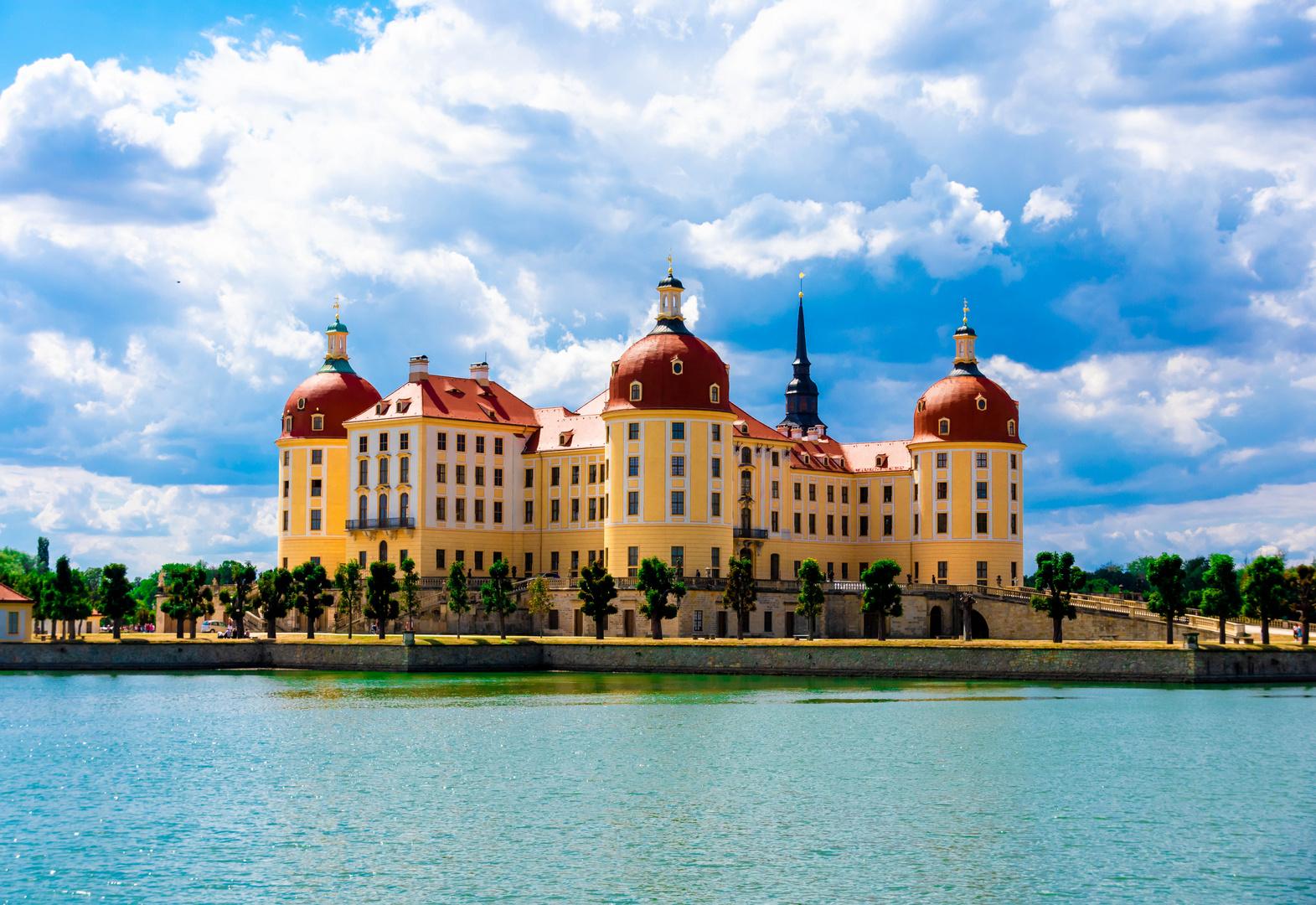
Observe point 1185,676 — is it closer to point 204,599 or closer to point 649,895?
point 649,895

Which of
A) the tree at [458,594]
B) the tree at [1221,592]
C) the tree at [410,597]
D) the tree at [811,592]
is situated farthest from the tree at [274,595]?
the tree at [1221,592]

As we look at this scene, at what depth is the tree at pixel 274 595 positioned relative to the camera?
93.8 m

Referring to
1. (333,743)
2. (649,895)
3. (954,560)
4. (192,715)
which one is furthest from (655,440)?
(649,895)

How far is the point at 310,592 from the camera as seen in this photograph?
93.9 m

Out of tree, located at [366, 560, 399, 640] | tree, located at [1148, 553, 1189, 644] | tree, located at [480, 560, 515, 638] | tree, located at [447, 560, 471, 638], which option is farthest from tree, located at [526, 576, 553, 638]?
tree, located at [1148, 553, 1189, 644]

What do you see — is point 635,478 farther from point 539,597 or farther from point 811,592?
point 811,592

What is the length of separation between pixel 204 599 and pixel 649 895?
7194 cm

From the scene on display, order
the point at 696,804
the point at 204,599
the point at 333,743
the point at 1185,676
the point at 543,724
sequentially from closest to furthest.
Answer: the point at 696,804
the point at 333,743
the point at 543,724
the point at 1185,676
the point at 204,599

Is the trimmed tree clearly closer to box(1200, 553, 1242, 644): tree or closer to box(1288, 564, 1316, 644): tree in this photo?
box(1200, 553, 1242, 644): tree

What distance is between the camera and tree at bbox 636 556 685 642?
8938 centimetres

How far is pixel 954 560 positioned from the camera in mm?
111812

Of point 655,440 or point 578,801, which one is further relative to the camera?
point 655,440

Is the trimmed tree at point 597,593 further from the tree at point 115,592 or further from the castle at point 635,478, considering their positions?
the tree at point 115,592

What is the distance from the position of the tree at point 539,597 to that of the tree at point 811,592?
632 inches
